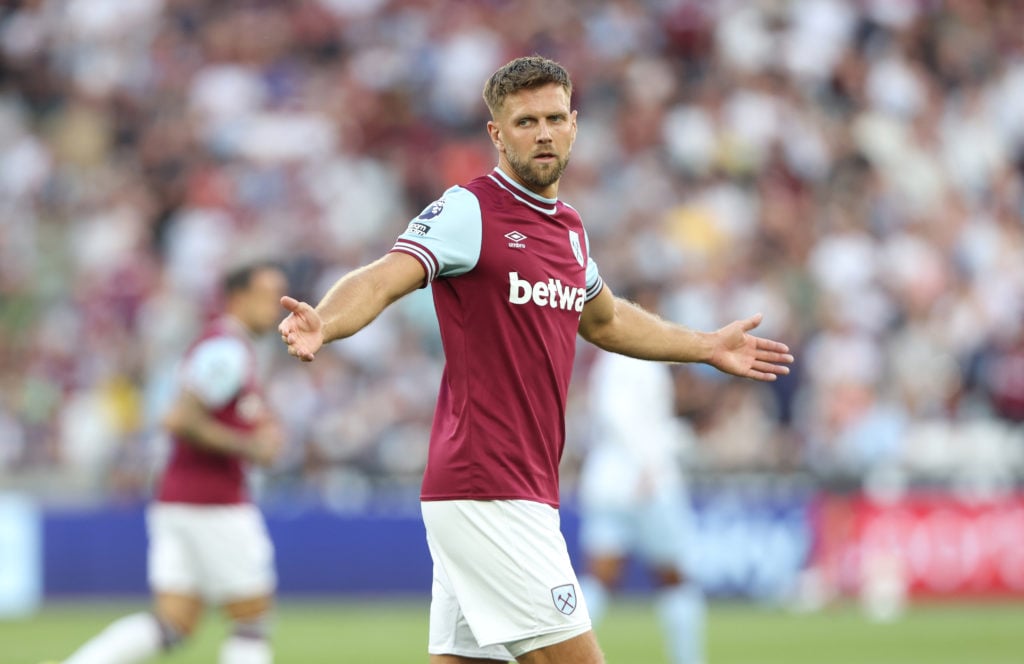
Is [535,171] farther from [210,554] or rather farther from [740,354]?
[210,554]

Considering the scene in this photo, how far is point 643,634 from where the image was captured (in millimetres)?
14844

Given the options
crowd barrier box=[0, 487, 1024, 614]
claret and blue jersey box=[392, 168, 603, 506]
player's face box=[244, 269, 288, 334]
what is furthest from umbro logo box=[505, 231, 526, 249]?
crowd barrier box=[0, 487, 1024, 614]

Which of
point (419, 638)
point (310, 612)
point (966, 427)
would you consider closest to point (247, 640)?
point (419, 638)

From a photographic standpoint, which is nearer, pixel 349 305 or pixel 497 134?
pixel 349 305

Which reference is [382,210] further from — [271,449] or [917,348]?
[271,449]

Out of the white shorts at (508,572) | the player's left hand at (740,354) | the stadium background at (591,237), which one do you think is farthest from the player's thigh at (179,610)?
the stadium background at (591,237)

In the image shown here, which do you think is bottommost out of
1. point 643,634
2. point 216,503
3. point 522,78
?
point 643,634

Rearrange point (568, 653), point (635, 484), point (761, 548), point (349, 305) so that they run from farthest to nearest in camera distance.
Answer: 1. point (761, 548)
2. point (635, 484)
3. point (568, 653)
4. point (349, 305)

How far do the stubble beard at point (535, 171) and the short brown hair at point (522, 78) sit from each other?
19 cm

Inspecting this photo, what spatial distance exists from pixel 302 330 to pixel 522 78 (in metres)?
1.34

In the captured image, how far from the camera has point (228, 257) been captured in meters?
19.2

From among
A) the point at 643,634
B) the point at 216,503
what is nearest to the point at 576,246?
the point at 216,503

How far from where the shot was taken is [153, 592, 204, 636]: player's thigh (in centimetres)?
970

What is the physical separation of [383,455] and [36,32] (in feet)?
26.6
